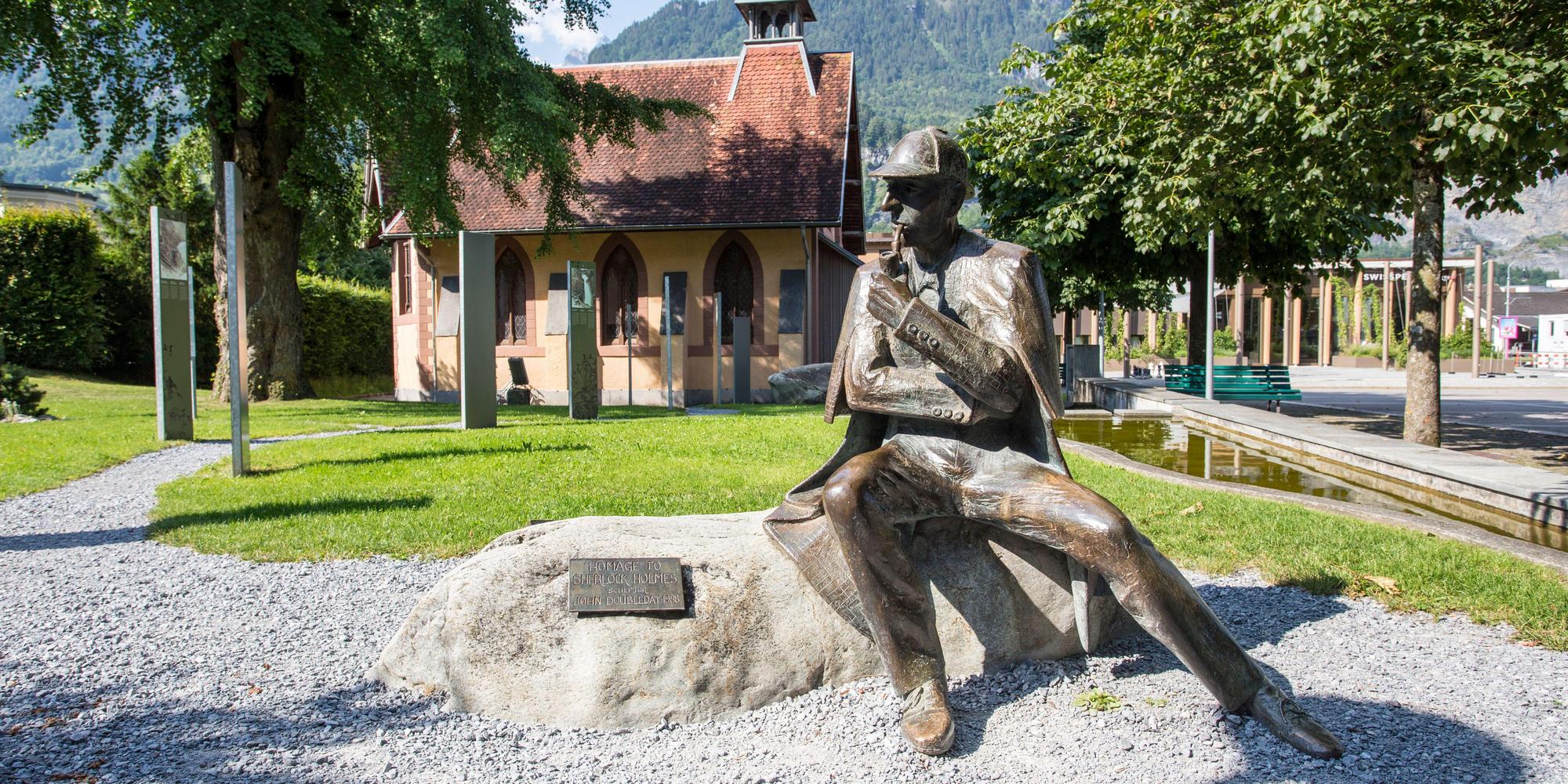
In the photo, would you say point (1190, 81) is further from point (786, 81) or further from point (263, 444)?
point (786, 81)

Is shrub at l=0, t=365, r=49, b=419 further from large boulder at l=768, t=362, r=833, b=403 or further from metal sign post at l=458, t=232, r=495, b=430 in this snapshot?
large boulder at l=768, t=362, r=833, b=403

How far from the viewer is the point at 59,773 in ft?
11.4

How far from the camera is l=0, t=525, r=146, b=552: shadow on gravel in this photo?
7.12 metres

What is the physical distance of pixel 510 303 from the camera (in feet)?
91.1

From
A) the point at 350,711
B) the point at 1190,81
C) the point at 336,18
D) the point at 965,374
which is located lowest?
the point at 350,711

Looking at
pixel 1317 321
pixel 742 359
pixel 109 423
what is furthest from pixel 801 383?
pixel 1317 321

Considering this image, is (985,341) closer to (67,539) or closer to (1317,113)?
(67,539)

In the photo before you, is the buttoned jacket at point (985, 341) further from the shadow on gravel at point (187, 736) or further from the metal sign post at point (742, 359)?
the metal sign post at point (742, 359)

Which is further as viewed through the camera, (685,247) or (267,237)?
(685,247)

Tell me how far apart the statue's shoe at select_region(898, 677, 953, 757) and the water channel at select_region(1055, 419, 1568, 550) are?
6.00m

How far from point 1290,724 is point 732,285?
23.5 metres

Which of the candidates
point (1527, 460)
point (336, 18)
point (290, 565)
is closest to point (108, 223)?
point (336, 18)

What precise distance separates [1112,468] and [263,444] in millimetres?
10009

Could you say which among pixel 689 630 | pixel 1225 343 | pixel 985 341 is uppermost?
pixel 1225 343
